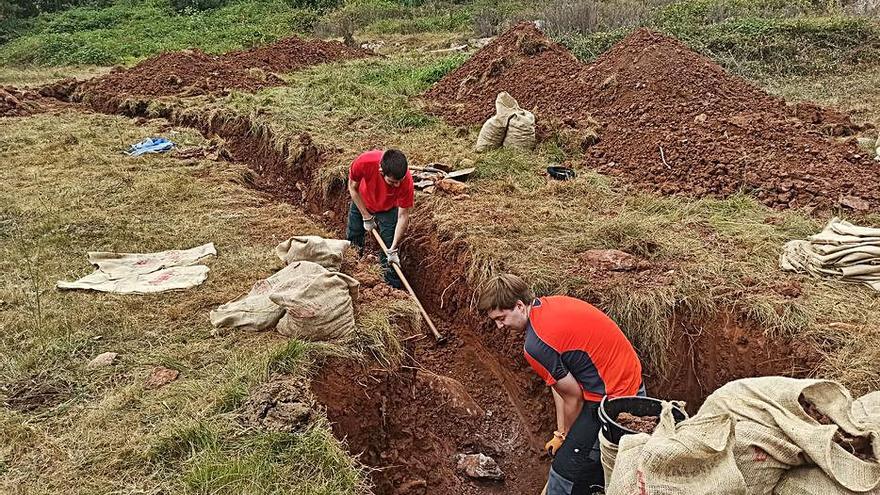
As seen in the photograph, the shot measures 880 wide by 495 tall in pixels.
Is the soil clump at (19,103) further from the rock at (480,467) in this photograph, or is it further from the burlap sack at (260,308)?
the rock at (480,467)

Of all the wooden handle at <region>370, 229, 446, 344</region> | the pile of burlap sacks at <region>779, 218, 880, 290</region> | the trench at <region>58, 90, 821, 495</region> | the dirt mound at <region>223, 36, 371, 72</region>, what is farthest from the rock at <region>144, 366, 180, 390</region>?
the dirt mound at <region>223, 36, 371, 72</region>

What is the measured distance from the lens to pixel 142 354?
13.6 ft

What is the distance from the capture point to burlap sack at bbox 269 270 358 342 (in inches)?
162

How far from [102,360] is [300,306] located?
4.38 feet

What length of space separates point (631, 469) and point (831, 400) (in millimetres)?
1001

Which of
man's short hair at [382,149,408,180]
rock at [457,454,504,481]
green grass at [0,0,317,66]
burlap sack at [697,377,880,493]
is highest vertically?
green grass at [0,0,317,66]

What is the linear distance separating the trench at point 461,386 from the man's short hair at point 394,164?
45.0 inches

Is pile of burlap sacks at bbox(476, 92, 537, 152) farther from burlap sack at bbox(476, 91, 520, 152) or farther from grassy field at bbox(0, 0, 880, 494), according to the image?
grassy field at bbox(0, 0, 880, 494)

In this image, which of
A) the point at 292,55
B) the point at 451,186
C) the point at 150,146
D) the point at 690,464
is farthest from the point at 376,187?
the point at 292,55

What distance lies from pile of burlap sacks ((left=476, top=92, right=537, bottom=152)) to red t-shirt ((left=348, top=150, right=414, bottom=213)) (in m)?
2.69

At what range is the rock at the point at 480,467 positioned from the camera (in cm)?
452

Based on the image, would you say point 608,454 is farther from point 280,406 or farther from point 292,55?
point 292,55

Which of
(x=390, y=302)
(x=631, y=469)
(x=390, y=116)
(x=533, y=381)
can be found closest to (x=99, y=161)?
(x=390, y=116)

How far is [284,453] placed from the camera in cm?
322
